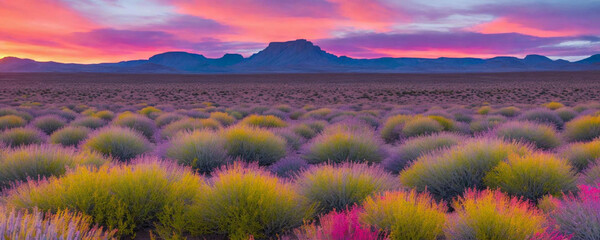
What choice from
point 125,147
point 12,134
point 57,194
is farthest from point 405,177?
point 12,134

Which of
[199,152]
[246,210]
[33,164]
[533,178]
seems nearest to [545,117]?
[533,178]

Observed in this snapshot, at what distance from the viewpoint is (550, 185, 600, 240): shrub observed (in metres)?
3.15

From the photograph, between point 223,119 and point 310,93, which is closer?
point 223,119

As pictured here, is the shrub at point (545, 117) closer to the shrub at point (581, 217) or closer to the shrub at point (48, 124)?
the shrub at point (581, 217)

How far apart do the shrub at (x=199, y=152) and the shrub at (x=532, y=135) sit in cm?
622

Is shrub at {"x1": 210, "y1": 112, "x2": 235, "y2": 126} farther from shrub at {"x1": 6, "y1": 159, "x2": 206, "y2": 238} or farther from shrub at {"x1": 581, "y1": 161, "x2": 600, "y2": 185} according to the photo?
shrub at {"x1": 581, "y1": 161, "x2": 600, "y2": 185}

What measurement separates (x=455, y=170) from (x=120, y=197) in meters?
4.12

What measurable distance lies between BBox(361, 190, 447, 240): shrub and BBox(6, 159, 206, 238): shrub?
190cm

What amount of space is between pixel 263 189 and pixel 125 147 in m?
4.84

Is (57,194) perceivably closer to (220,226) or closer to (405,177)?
(220,226)

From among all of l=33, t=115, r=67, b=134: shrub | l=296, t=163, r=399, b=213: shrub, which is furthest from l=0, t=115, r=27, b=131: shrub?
l=296, t=163, r=399, b=213: shrub

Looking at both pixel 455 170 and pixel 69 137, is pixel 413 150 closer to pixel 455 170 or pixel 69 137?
pixel 455 170

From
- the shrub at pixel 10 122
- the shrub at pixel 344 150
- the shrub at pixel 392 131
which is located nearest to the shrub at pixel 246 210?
the shrub at pixel 344 150

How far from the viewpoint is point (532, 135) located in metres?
8.50
